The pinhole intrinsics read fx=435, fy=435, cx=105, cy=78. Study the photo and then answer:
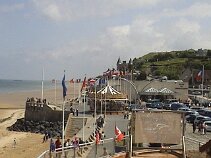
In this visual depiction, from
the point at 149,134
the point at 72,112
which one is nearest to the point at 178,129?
the point at 149,134

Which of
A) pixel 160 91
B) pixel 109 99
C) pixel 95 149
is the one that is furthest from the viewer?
pixel 160 91

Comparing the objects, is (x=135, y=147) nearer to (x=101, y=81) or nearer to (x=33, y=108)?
(x=101, y=81)

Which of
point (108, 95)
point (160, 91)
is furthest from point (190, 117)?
point (160, 91)

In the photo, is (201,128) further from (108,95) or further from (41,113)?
(41,113)

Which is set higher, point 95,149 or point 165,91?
point 165,91

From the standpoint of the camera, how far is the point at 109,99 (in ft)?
159

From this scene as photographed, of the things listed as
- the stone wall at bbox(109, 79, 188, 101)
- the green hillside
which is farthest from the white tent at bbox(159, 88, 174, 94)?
the green hillside

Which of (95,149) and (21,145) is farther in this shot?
(21,145)

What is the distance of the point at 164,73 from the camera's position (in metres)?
125

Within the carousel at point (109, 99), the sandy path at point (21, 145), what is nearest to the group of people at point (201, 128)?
the sandy path at point (21, 145)

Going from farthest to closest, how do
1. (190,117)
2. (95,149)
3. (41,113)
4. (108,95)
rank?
(41,113)
(108,95)
(190,117)
(95,149)

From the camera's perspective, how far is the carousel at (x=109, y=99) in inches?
1913

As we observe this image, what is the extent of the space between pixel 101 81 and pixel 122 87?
22.7m

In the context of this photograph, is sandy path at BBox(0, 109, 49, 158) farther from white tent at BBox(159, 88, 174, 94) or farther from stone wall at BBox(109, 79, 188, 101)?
white tent at BBox(159, 88, 174, 94)
